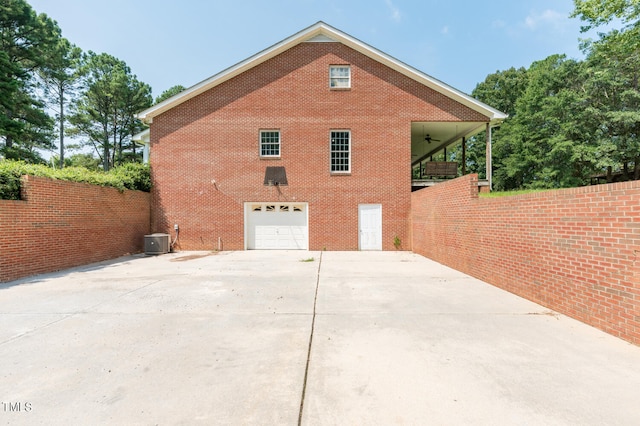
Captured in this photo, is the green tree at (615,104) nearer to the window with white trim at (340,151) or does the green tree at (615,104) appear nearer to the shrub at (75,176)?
the window with white trim at (340,151)

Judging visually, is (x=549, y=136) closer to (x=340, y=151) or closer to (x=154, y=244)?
(x=340, y=151)

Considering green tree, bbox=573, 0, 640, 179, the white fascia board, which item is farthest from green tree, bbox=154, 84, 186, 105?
green tree, bbox=573, 0, 640, 179

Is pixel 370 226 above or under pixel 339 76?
under

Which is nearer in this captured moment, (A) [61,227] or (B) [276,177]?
(A) [61,227]

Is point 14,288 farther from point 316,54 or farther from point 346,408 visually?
point 316,54

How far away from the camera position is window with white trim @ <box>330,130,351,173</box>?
42.5ft

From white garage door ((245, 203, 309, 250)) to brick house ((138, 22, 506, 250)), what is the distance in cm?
5

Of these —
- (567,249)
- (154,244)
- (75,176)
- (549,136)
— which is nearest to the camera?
(567,249)

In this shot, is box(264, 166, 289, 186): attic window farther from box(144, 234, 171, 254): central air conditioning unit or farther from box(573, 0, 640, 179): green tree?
box(573, 0, 640, 179): green tree

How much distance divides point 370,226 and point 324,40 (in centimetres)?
928

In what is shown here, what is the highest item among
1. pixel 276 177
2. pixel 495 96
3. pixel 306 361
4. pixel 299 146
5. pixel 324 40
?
pixel 495 96

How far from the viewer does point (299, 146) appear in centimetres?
1285

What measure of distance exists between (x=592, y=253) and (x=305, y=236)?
10.2 m

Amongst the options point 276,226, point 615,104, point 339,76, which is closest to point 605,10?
point 615,104
